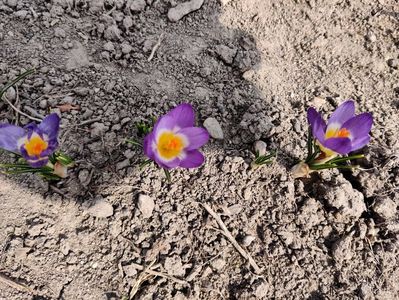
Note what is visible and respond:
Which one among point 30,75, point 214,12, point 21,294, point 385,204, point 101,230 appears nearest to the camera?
point 21,294

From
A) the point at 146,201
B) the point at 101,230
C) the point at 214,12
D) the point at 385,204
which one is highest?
the point at 214,12

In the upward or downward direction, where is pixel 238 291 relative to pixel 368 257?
downward

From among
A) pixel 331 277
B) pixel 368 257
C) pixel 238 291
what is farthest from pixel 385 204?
pixel 238 291

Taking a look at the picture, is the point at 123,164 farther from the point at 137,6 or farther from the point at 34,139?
the point at 137,6

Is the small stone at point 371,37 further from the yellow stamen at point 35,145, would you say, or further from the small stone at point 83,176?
the yellow stamen at point 35,145

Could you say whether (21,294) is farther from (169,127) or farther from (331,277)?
(331,277)

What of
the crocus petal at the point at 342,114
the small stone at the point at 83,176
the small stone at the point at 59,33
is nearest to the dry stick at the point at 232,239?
the small stone at the point at 83,176

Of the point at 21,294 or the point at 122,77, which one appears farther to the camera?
the point at 122,77
